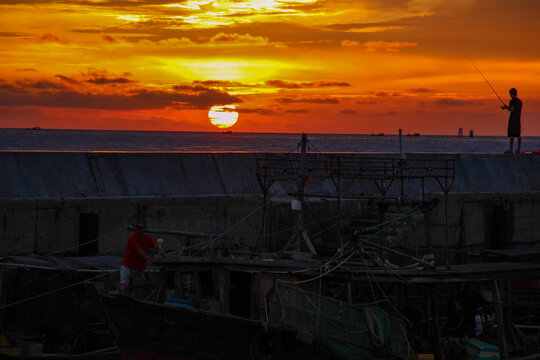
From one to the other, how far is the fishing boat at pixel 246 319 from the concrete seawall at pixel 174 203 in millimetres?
3767

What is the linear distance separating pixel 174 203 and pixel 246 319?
22.2 ft

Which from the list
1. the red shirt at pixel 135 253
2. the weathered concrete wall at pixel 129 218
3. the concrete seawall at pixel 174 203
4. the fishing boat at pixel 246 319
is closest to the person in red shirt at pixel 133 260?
the red shirt at pixel 135 253

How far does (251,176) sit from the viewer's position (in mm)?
22172

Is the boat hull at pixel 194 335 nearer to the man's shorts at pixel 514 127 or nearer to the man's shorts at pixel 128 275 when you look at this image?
the man's shorts at pixel 128 275

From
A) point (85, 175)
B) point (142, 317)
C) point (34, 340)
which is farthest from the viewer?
point (85, 175)

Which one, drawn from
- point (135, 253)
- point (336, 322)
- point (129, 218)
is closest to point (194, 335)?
point (135, 253)

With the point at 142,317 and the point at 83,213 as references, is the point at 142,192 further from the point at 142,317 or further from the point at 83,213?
the point at 142,317

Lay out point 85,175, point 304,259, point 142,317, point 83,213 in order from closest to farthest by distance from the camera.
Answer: point 142,317 < point 304,259 < point 83,213 < point 85,175

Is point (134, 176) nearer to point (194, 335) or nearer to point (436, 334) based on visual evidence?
point (194, 335)

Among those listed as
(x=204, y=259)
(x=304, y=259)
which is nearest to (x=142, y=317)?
(x=204, y=259)

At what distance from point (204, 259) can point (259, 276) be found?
3.32ft

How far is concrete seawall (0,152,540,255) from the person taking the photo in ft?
57.0

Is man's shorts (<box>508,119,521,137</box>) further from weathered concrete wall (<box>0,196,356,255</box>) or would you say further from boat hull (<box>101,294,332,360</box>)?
boat hull (<box>101,294,332,360</box>)

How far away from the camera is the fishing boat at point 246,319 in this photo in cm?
1256
